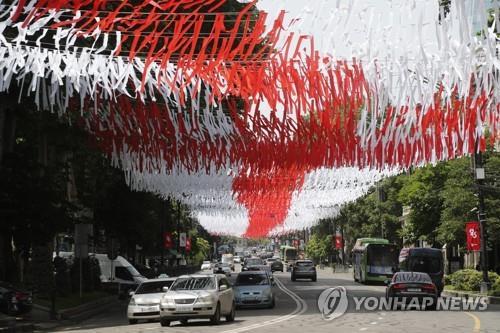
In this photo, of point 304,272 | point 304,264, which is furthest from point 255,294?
point 304,264

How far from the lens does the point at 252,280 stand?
31.9 m

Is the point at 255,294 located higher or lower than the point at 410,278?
lower

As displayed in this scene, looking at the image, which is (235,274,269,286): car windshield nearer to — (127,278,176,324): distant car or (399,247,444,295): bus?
(127,278,176,324): distant car

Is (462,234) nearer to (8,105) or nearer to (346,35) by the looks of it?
(8,105)

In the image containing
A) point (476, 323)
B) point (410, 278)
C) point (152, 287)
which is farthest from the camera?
point (410, 278)

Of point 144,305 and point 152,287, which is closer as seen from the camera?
point 144,305

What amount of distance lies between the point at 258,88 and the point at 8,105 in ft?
45.0

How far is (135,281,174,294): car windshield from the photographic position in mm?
26047

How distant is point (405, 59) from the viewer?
9523mm

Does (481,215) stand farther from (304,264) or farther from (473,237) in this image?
(304,264)

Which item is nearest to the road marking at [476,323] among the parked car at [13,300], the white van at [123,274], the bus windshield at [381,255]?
the parked car at [13,300]

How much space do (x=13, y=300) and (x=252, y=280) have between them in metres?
9.98

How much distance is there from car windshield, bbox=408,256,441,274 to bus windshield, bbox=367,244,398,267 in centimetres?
581

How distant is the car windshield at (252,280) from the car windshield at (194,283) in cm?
757
